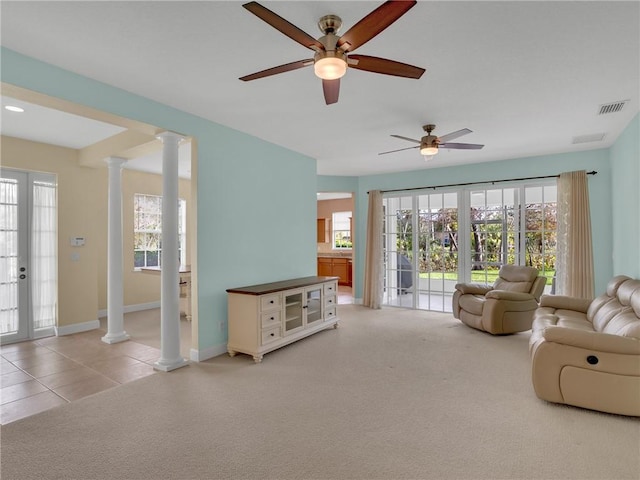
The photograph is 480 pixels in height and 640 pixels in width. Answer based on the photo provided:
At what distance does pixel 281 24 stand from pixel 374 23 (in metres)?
0.46

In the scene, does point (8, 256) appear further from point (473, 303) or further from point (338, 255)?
point (338, 255)

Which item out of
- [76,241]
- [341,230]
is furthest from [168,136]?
[341,230]

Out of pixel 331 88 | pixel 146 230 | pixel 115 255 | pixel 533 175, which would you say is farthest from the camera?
pixel 146 230

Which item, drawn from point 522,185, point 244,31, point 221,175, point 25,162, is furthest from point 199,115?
point 522,185

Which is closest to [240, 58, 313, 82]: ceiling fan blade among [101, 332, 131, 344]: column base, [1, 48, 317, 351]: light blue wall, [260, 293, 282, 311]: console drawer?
[1, 48, 317, 351]: light blue wall

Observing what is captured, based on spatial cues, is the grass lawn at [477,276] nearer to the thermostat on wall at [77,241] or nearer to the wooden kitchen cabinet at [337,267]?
the wooden kitchen cabinet at [337,267]

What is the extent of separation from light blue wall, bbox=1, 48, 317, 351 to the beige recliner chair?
249cm

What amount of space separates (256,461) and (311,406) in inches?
28.9

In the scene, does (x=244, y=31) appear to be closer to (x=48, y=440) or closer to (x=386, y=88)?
(x=386, y=88)

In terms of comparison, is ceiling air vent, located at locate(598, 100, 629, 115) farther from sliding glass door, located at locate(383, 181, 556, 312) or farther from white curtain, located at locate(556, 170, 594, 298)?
sliding glass door, located at locate(383, 181, 556, 312)

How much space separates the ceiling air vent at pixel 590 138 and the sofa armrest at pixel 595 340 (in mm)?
3017

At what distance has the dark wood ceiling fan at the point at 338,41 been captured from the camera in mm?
1626

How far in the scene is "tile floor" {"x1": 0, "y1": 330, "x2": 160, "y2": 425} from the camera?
2844 millimetres

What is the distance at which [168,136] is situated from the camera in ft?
11.7
